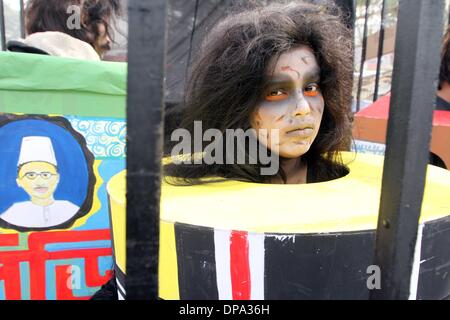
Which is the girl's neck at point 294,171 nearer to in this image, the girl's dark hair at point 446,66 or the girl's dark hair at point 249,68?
the girl's dark hair at point 249,68

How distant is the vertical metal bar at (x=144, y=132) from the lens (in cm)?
33

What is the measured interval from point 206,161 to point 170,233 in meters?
0.35

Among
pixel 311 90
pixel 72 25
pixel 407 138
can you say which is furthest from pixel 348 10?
pixel 407 138

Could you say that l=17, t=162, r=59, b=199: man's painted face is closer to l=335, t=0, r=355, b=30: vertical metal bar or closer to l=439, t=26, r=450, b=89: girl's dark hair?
l=335, t=0, r=355, b=30: vertical metal bar

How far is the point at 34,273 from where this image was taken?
1030 millimetres

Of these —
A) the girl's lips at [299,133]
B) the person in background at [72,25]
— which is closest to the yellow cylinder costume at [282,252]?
the girl's lips at [299,133]

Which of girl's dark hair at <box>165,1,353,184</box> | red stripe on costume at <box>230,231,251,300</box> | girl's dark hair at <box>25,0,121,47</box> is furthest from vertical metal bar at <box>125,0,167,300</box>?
girl's dark hair at <box>25,0,121,47</box>

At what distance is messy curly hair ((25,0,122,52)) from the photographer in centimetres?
135

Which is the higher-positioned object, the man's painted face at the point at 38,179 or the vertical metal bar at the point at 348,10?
the vertical metal bar at the point at 348,10

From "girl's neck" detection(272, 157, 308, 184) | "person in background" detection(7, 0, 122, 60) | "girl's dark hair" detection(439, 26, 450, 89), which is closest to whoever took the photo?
"girl's neck" detection(272, 157, 308, 184)

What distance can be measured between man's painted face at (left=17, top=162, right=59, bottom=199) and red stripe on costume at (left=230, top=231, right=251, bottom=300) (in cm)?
69

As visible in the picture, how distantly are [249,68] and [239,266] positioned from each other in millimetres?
454

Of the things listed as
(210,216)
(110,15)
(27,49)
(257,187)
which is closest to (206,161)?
(257,187)
